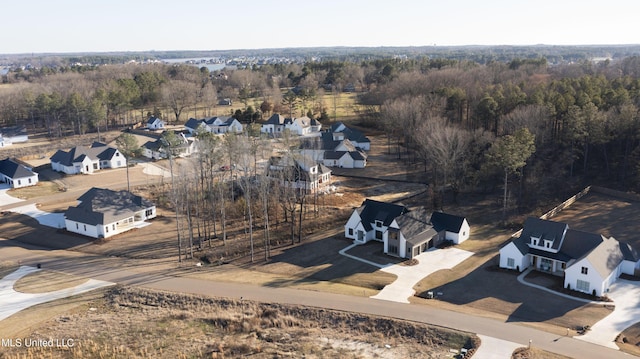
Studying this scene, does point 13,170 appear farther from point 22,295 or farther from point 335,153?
point 335,153

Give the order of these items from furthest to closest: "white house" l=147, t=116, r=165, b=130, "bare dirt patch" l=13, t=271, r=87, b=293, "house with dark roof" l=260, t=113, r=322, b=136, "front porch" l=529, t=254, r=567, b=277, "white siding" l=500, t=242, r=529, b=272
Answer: "white house" l=147, t=116, r=165, b=130, "house with dark roof" l=260, t=113, r=322, b=136, "white siding" l=500, t=242, r=529, b=272, "front porch" l=529, t=254, r=567, b=277, "bare dirt patch" l=13, t=271, r=87, b=293

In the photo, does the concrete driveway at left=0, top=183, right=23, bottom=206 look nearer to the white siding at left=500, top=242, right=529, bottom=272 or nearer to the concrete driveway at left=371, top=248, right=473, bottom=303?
the concrete driveway at left=371, top=248, right=473, bottom=303

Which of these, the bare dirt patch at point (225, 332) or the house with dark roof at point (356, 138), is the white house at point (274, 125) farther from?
the bare dirt patch at point (225, 332)

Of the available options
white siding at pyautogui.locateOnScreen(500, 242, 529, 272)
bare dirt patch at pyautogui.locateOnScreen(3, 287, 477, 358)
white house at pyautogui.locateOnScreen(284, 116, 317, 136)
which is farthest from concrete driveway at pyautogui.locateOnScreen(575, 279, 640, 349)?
white house at pyautogui.locateOnScreen(284, 116, 317, 136)

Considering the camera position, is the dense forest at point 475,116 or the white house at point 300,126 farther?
the white house at point 300,126

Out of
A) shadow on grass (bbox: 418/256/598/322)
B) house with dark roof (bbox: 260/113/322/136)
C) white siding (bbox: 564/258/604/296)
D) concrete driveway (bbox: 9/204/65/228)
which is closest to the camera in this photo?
shadow on grass (bbox: 418/256/598/322)

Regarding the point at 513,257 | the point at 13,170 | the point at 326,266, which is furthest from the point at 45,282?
the point at 513,257

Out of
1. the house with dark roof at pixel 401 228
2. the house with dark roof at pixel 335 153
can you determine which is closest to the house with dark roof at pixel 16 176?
the house with dark roof at pixel 335 153
